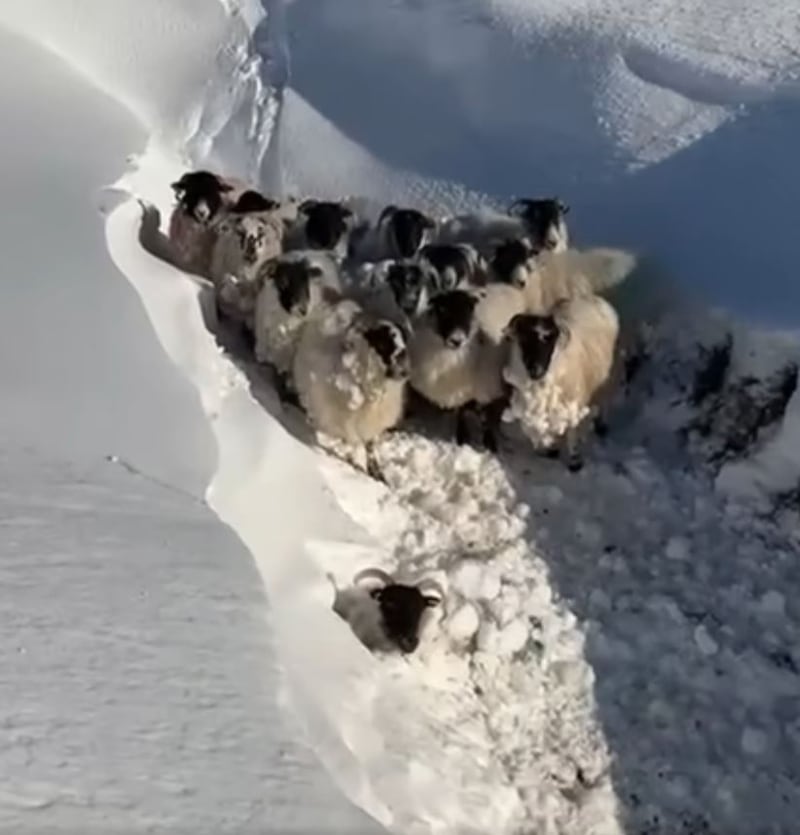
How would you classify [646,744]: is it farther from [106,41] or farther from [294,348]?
[106,41]

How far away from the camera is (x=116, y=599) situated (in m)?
4.46

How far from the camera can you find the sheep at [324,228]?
21.5 ft

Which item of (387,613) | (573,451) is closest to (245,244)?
(573,451)

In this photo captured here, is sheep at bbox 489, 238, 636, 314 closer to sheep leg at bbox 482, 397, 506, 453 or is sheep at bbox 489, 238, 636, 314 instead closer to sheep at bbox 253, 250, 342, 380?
sheep leg at bbox 482, 397, 506, 453

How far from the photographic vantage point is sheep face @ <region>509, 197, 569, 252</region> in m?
6.43

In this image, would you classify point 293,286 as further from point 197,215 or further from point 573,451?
point 573,451

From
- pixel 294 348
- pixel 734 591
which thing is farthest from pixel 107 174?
pixel 734 591

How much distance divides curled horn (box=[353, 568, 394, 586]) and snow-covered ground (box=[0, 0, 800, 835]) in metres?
0.04

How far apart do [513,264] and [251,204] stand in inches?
42.2

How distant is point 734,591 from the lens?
570 cm

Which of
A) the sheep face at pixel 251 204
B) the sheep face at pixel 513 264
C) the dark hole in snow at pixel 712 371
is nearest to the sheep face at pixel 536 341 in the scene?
the sheep face at pixel 513 264

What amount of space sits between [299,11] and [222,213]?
2.10 meters

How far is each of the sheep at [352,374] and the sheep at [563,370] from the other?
0.39 m

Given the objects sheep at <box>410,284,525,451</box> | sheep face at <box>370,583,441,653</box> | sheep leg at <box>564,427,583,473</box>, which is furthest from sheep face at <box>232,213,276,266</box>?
sheep face at <box>370,583,441,653</box>
